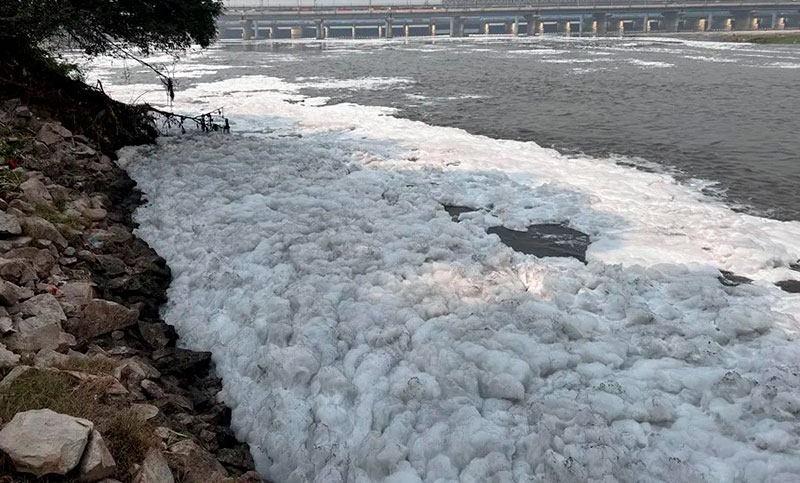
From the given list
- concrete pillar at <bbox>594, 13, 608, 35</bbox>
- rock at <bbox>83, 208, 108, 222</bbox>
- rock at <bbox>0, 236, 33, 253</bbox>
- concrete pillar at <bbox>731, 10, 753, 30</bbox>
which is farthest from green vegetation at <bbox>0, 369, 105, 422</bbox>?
concrete pillar at <bbox>594, 13, 608, 35</bbox>

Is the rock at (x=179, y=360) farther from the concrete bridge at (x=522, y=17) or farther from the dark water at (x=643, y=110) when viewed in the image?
the concrete bridge at (x=522, y=17)

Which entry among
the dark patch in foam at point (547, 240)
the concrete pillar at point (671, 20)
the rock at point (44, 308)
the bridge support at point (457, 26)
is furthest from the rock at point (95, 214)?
the concrete pillar at point (671, 20)

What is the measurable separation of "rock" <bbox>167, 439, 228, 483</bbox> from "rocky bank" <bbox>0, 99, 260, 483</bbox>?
0.01 meters

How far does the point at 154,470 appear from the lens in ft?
11.7

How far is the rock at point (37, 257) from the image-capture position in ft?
19.1

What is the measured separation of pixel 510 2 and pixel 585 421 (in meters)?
163

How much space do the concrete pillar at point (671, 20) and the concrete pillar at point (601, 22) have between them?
14425mm

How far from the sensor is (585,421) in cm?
461

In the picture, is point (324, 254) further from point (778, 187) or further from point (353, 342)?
point (778, 187)

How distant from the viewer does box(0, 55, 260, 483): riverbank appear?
11.0 feet

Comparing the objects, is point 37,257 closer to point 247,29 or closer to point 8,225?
point 8,225

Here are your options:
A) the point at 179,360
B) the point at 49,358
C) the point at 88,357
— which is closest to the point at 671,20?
the point at 179,360

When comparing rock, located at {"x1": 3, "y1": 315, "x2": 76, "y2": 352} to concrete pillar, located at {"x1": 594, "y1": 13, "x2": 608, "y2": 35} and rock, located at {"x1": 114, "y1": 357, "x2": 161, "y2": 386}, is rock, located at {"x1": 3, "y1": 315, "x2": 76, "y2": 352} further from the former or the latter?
concrete pillar, located at {"x1": 594, "y1": 13, "x2": 608, "y2": 35}

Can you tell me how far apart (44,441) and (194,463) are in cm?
111
